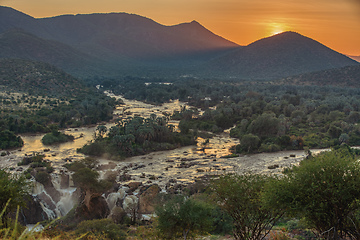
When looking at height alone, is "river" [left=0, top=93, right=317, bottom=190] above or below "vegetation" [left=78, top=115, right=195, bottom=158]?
below

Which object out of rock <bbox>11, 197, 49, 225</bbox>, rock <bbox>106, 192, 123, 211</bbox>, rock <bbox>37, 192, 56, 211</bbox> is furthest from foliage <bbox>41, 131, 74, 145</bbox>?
rock <bbox>106, 192, 123, 211</bbox>

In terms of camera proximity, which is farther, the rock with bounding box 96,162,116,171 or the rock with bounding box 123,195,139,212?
the rock with bounding box 96,162,116,171

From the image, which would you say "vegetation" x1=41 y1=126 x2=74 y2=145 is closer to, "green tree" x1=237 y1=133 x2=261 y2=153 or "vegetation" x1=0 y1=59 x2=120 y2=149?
"vegetation" x1=0 y1=59 x2=120 y2=149

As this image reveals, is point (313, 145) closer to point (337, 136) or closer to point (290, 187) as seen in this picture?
point (337, 136)

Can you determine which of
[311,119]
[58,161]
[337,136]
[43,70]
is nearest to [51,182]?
[58,161]

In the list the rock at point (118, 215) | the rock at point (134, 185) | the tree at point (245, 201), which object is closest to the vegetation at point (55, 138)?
the rock at point (134, 185)

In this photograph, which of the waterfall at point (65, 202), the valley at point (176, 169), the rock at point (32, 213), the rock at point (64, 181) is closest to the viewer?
the valley at point (176, 169)

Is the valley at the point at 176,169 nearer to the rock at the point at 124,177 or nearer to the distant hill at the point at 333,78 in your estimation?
the rock at the point at 124,177
